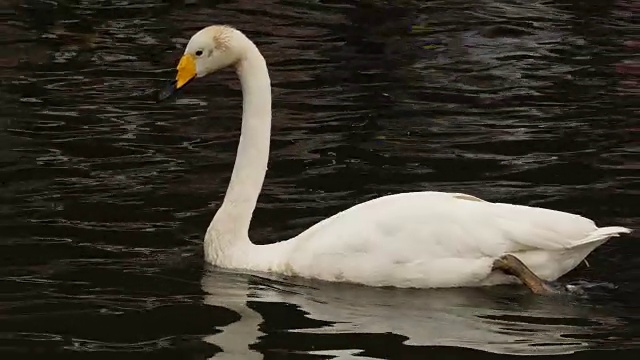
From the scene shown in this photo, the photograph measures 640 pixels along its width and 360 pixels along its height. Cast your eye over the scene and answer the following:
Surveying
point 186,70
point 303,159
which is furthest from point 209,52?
point 303,159

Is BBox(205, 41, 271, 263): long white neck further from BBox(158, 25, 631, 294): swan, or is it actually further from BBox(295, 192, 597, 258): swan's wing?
BBox(295, 192, 597, 258): swan's wing

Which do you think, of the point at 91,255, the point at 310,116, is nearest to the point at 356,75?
the point at 310,116

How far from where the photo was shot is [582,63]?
15.0 metres

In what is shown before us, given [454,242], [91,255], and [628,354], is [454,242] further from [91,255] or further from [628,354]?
[91,255]

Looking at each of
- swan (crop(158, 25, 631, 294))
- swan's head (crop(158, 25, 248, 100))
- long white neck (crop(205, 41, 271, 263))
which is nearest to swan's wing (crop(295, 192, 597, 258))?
swan (crop(158, 25, 631, 294))

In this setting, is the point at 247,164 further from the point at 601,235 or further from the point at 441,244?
the point at 601,235

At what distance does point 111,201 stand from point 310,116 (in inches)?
126

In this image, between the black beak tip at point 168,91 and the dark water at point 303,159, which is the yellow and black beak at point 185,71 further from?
the dark water at point 303,159

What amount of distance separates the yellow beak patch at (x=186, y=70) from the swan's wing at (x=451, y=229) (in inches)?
51.1

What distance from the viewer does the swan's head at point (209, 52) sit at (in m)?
8.53

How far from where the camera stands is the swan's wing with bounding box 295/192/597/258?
794 cm

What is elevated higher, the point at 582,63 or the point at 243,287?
the point at 582,63

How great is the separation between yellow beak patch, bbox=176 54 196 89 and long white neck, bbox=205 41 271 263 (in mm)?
284

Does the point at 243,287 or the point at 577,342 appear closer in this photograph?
the point at 577,342
